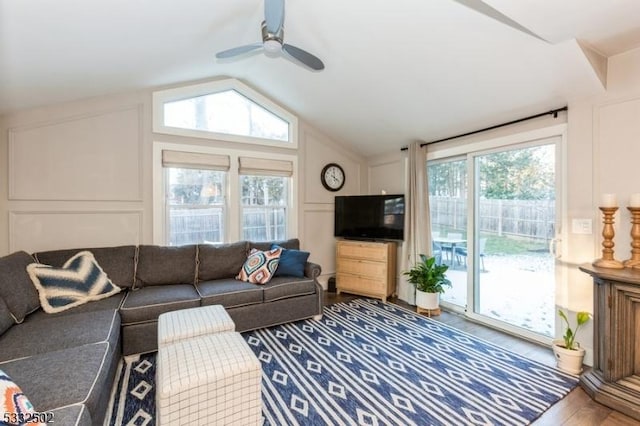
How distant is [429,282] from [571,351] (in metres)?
1.41

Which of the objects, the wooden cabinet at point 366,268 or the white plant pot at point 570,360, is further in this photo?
the wooden cabinet at point 366,268

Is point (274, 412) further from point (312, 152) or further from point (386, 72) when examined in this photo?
point (312, 152)

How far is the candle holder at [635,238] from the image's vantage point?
2.10m

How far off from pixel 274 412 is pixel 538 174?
3.20m

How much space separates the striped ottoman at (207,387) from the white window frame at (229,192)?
221cm

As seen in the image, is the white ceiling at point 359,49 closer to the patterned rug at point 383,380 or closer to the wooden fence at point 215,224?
the wooden fence at point 215,224

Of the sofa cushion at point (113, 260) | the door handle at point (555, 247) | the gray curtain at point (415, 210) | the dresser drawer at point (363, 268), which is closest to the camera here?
the door handle at point (555, 247)

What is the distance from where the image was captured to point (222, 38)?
111 inches

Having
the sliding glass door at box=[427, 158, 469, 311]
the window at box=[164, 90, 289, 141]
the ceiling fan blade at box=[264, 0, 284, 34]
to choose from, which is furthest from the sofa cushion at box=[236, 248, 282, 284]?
the ceiling fan blade at box=[264, 0, 284, 34]

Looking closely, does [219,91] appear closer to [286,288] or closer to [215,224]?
[215,224]

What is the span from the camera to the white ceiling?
6.29ft

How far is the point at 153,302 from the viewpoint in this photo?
2.61m

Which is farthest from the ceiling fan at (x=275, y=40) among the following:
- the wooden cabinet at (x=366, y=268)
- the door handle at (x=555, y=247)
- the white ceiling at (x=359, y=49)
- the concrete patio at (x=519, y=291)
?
the concrete patio at (x=519, y=291)

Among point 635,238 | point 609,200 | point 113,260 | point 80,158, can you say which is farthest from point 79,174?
point 635,238
